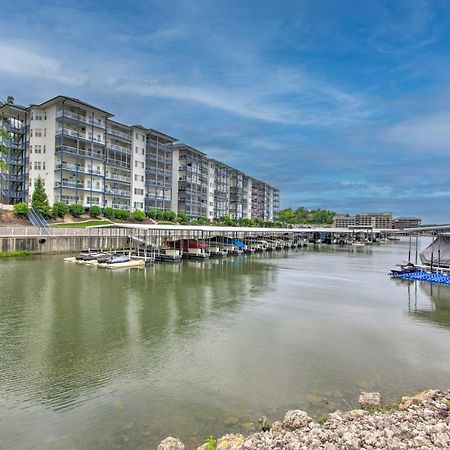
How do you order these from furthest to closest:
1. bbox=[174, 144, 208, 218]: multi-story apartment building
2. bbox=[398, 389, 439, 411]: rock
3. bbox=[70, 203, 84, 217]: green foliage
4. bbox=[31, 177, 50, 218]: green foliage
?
bbox=[174, 144, 208, 218]: multi-story apartment building < bbox=[70, 203, 84, 217]: green foliage < bbox=[31, 177, 50, 218]: green foliage < bbox=[398, 389, 439, 411]: rock

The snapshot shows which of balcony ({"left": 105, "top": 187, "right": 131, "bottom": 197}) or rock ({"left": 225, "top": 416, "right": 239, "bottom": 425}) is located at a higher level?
balcony ({"left": 105, "top": 187, "right": 131, "bottom": 197})

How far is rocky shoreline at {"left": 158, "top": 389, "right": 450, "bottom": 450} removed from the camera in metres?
8.37

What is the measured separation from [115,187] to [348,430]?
71.0 metres


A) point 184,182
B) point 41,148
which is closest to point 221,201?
point 184,182

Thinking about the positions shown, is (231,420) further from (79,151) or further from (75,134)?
(79,151)

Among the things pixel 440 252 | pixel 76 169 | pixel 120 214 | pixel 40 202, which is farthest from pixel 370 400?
pixel 76 169

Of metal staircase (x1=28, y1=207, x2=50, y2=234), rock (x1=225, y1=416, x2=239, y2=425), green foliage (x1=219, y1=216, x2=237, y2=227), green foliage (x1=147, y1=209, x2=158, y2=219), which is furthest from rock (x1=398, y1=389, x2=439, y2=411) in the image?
green foliage (x1=219, y1=216, x2=237, y2=227)

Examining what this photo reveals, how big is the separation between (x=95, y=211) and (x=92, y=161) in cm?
1062

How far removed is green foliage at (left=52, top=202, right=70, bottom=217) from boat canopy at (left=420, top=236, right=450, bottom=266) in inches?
2043

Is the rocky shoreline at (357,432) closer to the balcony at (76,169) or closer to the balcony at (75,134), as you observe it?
the balcony at (76,169)

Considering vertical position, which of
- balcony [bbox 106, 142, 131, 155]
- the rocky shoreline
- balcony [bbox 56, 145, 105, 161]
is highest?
balcony [bbox 106, 142, 131, 155]

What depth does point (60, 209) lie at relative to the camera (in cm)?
5756

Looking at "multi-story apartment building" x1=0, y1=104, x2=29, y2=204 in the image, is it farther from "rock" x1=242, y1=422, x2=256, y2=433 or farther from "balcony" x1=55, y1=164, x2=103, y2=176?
"rock" x1=242, y1=422, x2=256, y2=433

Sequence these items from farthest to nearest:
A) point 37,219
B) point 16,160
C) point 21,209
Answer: point 16,160 → point 37,219 → point 21,209
